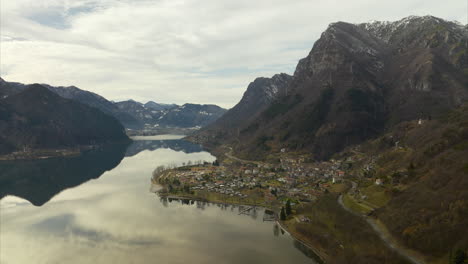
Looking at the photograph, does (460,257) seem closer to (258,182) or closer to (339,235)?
(339,235)

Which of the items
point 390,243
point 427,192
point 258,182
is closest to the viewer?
point 390,243

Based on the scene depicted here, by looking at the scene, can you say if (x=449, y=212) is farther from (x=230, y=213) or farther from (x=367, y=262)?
(x=230, y=213)

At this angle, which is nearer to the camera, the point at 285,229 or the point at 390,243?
the point at 390,243

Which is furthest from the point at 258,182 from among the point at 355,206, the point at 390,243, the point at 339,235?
the point at 390,243

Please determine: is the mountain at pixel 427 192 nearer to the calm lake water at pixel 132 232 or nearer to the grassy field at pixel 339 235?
the grassy field at pixel 339 235

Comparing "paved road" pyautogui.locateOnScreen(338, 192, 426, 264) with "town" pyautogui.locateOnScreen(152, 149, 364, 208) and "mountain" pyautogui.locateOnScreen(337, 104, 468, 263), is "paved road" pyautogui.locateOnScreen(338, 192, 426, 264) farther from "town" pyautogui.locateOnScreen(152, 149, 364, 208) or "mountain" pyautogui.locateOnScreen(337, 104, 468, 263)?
"town" pyautogui.locateOnScreen(152, 149, 364, 208)

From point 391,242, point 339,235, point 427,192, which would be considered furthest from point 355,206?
point 391,242

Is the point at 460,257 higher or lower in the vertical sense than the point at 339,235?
higher

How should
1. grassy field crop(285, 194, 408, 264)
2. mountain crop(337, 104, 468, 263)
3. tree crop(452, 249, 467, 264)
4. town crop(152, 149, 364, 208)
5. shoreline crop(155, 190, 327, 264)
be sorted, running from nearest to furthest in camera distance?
tree crop(452, 249, 467, 264), mountain crop(337, 104, 468, 263), grassy field crop(285, 194, 408, 264), shoreline crop(155, 190, 327, 264), town crop(152, 149, 364, 208)

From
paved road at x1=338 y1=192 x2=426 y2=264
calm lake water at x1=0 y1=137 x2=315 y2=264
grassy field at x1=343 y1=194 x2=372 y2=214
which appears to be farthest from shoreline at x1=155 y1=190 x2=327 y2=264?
grassy field at x1=343 y1=194 x2=372 y2=214

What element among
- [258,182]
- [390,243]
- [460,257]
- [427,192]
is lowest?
[390,243]

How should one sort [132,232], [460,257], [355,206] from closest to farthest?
[460,257]
[132,232]
[355,206]

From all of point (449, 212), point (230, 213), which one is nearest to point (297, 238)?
point (230, 213)
